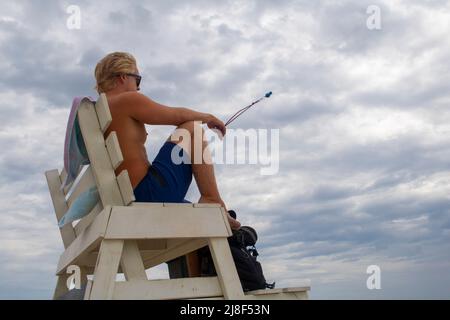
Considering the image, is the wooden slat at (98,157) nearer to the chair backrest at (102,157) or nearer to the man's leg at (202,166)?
the chair backrest at (102,157)

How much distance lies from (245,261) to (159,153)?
2.26 feet

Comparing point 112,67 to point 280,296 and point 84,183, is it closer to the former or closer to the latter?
point 84,183

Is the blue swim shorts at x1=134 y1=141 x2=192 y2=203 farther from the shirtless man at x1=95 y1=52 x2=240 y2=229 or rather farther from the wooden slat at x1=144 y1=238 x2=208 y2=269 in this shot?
the wooden slat at x1=144 y1=238 x2=208 y2=269

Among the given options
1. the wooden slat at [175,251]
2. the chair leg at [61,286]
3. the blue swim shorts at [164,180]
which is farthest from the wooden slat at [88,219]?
the wooden slat at [175,251]

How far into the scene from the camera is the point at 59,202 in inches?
133

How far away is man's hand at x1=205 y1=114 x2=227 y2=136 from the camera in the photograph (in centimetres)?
278

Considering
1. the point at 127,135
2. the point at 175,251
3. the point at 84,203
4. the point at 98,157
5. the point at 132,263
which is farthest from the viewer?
the point at 175,251

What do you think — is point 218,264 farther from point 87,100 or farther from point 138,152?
point 87,100

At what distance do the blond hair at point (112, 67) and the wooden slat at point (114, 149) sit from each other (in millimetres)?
633

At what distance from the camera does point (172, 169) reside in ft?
9.05

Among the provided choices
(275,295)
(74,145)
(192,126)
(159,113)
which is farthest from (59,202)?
(275,295)
